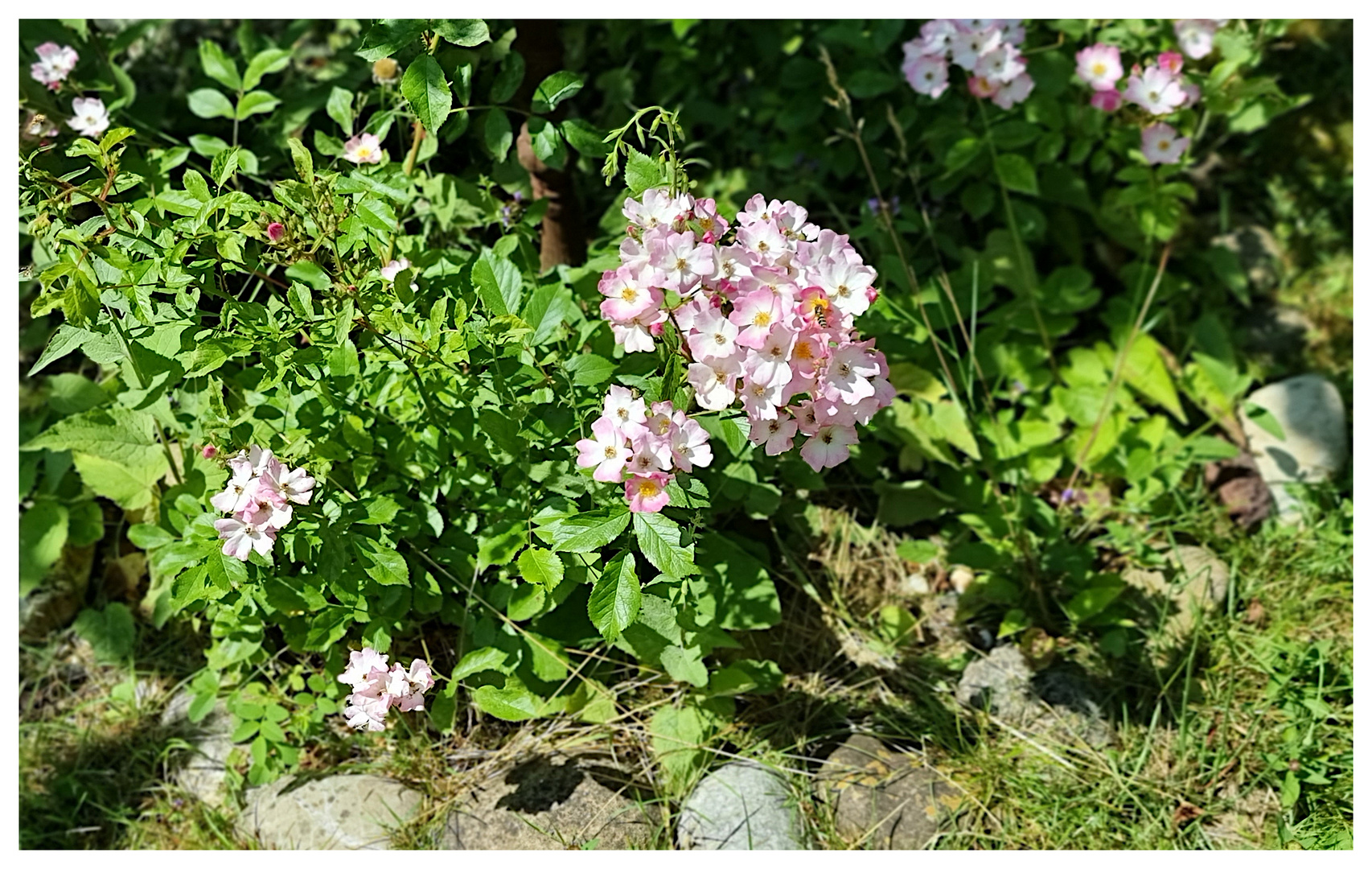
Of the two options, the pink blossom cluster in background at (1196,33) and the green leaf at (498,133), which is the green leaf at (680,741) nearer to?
the green leaf at (498,133)

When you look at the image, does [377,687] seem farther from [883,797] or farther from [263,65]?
[263,65]

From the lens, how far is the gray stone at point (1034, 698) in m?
2.14

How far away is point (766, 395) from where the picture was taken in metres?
1.53

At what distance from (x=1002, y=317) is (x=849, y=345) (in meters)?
1.20

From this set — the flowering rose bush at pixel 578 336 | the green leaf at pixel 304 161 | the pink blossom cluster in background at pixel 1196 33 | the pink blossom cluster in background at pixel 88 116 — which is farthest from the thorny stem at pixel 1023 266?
the pink blossom cluster in background at pixel 88 116

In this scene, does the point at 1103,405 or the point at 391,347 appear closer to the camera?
the point at 391,347

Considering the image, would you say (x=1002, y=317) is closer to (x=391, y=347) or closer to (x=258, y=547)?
(x=391, y=347)

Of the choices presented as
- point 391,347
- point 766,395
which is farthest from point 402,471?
point 766,395

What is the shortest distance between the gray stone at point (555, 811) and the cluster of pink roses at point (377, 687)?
36 centimetres

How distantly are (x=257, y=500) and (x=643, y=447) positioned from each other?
545mm

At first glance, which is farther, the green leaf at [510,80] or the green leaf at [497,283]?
the green leaf at [510,80]

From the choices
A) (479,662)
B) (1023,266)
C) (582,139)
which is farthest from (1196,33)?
(479,662)

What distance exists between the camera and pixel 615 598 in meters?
1.61

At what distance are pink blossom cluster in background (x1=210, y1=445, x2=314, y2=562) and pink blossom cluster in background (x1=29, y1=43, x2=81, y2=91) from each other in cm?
107
